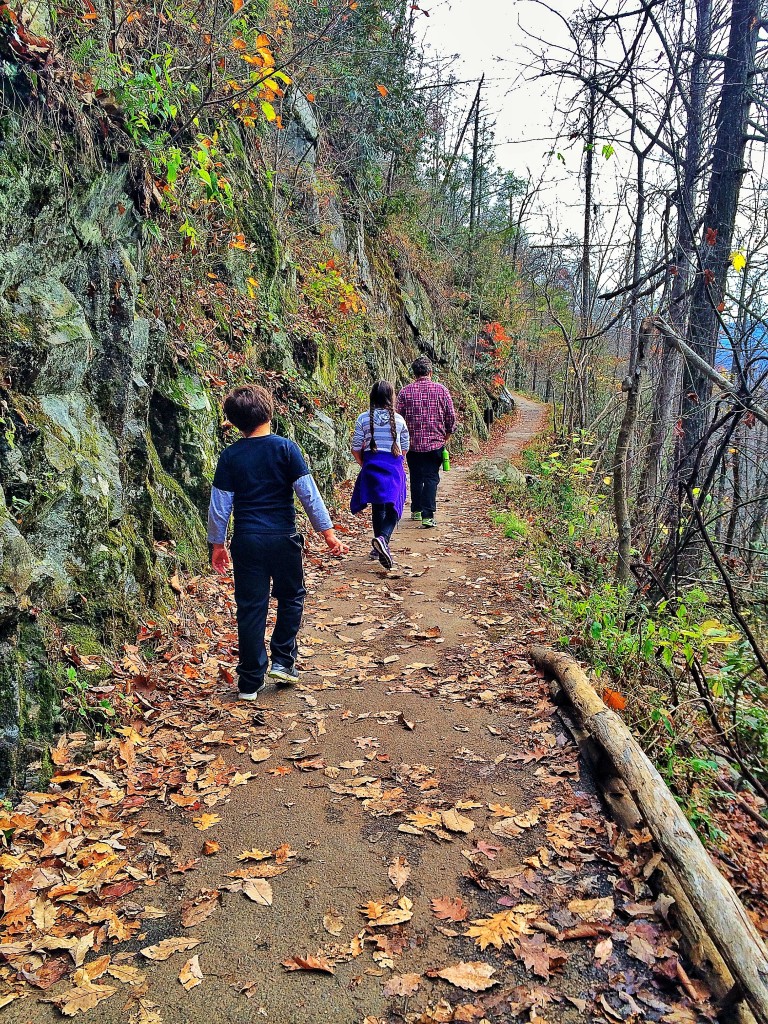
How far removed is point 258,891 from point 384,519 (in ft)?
16.0

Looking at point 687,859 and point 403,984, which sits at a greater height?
point 687,859

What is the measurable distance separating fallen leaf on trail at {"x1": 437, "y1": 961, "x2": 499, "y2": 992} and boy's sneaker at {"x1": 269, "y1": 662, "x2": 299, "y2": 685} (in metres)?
2.54

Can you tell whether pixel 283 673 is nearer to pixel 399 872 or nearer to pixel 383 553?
pixel 399 872

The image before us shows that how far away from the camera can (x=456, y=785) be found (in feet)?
11.7

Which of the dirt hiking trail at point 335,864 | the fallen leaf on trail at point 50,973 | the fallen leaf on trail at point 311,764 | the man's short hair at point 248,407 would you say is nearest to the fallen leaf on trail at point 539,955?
the dirt hiking trail at point 335,864

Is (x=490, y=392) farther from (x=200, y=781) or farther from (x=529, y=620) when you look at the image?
(x=200, y=781)

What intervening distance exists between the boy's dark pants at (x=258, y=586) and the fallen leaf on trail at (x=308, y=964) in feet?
7.29

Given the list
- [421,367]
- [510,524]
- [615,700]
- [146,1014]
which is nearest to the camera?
[146,1014]

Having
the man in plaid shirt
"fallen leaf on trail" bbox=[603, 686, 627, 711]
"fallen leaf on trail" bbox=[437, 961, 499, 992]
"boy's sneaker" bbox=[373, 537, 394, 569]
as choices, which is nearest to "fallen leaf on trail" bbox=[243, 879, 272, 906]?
"fallen leaf on trail" bbox=[437, 961, 499, 992]

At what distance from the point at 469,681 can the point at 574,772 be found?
131 cm

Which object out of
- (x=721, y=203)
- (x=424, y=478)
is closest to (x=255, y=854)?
(x=424, y=478)

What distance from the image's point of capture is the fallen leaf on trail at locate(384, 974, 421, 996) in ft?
7.54

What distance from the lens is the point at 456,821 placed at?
3.23m

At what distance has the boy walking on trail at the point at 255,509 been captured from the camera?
4.34 meters
